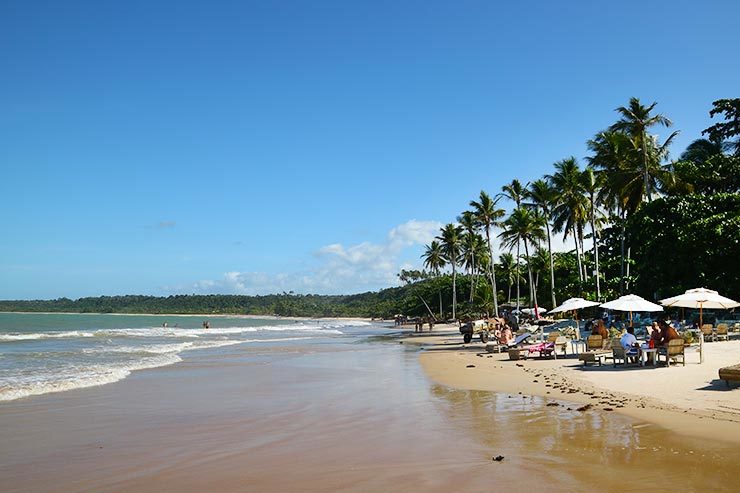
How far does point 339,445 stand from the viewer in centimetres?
812

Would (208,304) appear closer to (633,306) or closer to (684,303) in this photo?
(633,306)

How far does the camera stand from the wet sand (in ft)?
20.8

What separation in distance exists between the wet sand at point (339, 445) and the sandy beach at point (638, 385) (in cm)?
60

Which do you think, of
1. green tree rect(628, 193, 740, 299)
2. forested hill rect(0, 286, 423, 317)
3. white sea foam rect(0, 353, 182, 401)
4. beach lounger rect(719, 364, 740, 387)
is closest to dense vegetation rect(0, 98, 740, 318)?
green tree rect(628, 193, 740, 299)

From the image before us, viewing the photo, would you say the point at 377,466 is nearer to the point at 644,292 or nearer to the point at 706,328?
the point at 706,328

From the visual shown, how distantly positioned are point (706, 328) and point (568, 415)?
1379 cm

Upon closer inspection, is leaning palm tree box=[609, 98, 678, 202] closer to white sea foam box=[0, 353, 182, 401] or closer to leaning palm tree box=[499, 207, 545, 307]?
leaning palm tree box=[499, 207, 545, 307]

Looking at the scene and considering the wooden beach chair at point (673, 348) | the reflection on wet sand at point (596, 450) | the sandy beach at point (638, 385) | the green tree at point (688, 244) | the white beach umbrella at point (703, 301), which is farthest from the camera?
the green tree at point (688, 244)

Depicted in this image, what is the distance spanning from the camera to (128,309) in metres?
178

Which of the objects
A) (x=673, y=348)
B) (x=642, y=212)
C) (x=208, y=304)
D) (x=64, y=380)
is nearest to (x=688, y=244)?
(x=642, y=212)

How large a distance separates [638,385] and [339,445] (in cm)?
724

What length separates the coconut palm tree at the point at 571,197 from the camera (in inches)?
1560

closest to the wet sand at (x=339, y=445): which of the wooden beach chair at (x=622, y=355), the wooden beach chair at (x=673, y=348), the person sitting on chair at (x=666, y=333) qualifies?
the wooden beach chair at (x=622, y=355)

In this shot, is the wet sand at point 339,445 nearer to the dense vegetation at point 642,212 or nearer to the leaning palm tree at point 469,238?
the dense vegetation at point 642,212
